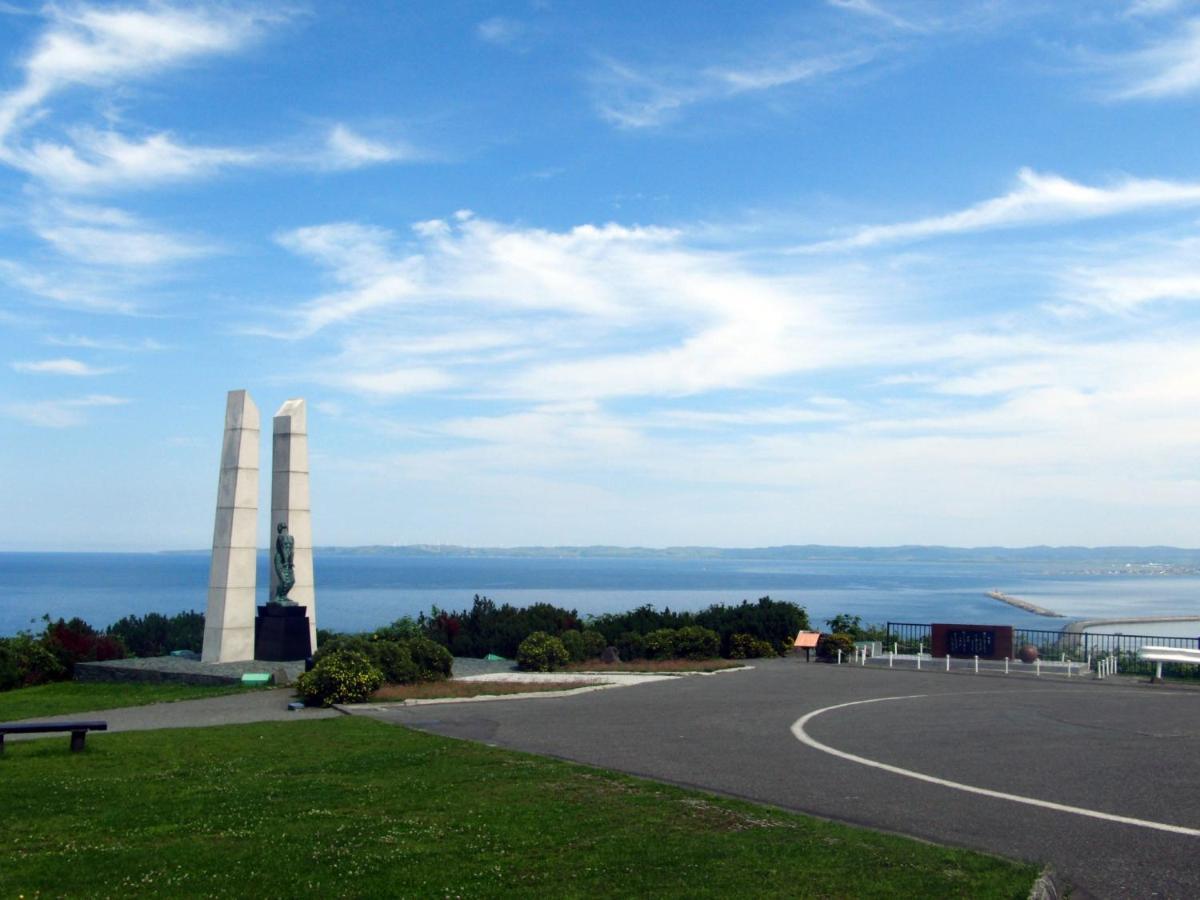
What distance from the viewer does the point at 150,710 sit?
2084cm

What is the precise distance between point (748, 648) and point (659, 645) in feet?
8.78

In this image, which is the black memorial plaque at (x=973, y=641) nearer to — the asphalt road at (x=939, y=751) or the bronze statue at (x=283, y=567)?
the asphalt road at (x=939, y=751)

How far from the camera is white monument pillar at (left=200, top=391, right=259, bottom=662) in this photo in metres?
28.5

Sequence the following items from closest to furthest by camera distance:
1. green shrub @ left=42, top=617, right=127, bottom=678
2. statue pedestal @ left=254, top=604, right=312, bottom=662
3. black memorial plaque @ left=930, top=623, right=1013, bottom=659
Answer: green shrub @ left=42, top=617, right=127, bottom=678 < statue pedestal @ left=254, top=604, right=312, bottom=662 < black memorial plaque @ left=930, top=623, right=1013, bottom=659

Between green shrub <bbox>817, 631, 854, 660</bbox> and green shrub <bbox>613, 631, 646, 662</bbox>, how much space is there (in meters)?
5.28

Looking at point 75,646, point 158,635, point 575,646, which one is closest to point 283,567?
point 75,646

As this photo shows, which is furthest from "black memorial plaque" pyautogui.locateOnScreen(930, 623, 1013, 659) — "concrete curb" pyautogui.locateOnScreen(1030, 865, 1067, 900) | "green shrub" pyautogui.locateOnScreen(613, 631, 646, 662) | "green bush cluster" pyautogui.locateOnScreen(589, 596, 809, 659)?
"concrete curb" pyautogui.locateOnScreen(1030, 865, 1067, 900)

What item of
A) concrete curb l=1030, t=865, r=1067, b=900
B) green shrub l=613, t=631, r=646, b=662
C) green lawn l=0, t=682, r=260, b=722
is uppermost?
concrete curb l=1030, t=865, r=1067, b=900

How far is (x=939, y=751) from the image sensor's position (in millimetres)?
14914

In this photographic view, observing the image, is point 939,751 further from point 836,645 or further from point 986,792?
point 836,645

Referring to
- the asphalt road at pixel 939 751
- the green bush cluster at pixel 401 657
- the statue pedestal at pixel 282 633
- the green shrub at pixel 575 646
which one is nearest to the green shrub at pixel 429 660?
the green bush cluster at pixel 401 657

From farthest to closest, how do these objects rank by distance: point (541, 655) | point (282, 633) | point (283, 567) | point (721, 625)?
1. point (721, 625)
2. point (283, 567)
3. point (541, 655)
4. point (282, 633)

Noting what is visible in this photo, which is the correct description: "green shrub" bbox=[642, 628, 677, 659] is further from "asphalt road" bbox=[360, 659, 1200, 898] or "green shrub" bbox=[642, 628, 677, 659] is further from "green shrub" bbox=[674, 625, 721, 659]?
"asphalt road" bbox=[360, 659, 1200, 898]

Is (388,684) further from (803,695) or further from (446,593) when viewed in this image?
(446,593)
